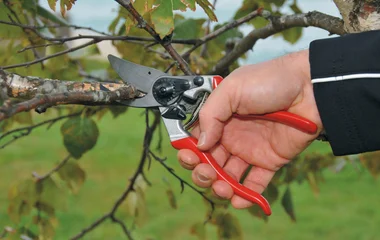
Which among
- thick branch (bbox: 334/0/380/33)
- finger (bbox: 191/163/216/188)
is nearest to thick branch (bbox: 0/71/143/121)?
finger (bbox: 191/163/216/188)

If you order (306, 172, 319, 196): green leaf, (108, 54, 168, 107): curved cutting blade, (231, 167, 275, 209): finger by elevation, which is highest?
(108, 54, 168, 107): curved cutting blade

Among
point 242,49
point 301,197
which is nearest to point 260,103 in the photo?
point 242,49

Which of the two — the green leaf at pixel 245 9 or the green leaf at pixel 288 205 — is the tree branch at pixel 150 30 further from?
the green leaf at pixel 288 205

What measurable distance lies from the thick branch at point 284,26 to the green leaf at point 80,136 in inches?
16.3

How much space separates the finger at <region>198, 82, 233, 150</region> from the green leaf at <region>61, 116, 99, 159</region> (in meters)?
0.65

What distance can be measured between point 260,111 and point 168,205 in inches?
136

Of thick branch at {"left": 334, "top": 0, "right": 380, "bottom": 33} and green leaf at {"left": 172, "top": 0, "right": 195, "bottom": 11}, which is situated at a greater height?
green leaf at {"left": 172, "top": 0, "right": 195, "bottom": 11}

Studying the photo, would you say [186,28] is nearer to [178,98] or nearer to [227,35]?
[227,35]

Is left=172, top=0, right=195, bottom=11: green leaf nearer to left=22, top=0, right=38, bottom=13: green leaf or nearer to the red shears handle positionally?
the red shears handle

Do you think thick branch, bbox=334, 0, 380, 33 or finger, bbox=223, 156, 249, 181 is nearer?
thick branch, bbox=334, 0, 380, 33

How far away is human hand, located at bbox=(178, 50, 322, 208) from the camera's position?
1.33m

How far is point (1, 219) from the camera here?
446cm

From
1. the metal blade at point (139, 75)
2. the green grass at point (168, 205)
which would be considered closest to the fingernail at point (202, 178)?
the metal blade at point (139, 75)

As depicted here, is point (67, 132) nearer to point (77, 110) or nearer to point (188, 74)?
point (77, 110)
